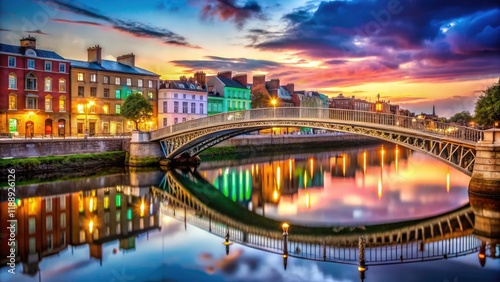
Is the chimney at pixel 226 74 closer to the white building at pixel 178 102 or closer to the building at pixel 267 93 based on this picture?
the building at pixel 267 93

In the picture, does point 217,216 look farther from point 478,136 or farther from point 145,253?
point 478,136

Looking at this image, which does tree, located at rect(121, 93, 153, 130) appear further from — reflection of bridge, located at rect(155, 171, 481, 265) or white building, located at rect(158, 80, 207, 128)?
reflection of bridge, located at rect(155, 171, 481, 265)

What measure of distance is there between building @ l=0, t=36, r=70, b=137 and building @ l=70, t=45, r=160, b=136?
1.28m

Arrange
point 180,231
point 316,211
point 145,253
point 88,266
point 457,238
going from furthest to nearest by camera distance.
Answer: point 316,211
point 180,231
point 457,238
point 145,253
point 88,266

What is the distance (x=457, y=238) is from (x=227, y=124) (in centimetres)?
Answer: 1808

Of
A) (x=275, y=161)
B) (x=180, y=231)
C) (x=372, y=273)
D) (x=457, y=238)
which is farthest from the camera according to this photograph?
(x=275, y=161)

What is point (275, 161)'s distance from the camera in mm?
42281

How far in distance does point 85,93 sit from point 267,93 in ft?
109

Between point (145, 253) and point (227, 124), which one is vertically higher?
point (227, 124)

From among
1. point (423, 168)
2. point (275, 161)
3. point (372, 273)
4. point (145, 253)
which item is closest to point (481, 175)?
point (372, 273)

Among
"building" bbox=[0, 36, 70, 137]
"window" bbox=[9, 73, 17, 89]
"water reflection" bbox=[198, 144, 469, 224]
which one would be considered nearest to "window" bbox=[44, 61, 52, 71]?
"building" bbox=[0, 36, 70, 137]

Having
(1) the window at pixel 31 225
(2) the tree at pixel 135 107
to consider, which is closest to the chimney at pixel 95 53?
(2) the tree at pixel 135 107

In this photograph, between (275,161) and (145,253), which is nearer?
(145,253)

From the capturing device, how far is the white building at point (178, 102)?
5306 cm
